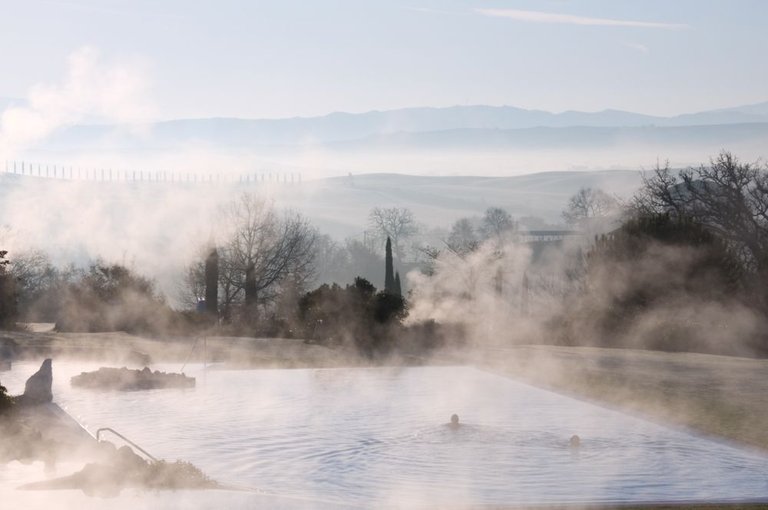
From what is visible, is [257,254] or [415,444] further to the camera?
[257,254]

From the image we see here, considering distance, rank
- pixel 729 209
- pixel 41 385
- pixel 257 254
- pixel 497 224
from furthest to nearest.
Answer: pixel 497 224 → pixel 257 254 → pixel 729 209 → pixel 41 385

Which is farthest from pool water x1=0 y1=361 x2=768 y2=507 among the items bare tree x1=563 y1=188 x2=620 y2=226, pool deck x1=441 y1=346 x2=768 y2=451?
bare tree x1=563 y1=188 x2=620 y2=226

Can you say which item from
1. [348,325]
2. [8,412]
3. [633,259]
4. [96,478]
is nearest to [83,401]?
[8,412]

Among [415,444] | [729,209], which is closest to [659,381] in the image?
[415,444]

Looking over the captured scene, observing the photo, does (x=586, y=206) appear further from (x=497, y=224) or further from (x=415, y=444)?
(x=415, y=444)

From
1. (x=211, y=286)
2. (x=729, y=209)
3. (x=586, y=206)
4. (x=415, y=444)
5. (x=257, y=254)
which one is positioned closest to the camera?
(x=415, y=444)

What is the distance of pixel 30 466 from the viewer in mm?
14609

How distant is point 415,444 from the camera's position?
18.5m

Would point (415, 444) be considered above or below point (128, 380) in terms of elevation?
below

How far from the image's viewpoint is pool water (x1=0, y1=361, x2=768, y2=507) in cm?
1466

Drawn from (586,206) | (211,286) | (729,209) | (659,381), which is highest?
(586,206)

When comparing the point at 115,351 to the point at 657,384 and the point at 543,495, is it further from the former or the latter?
the point at 543,495

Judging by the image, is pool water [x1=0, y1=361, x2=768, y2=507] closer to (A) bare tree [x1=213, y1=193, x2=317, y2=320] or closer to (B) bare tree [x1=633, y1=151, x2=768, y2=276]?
(B) bare tree [x1=633, y1=151, x2=768, y2=276]

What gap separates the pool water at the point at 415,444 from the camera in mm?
14664
